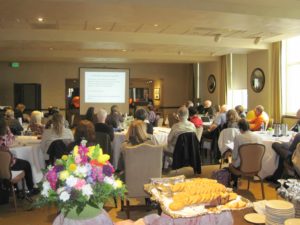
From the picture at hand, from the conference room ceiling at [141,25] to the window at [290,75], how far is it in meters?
0.62

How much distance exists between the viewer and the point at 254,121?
26.8 feet

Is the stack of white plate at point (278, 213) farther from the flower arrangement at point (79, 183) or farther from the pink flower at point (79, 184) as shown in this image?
the pink flower at point (79, 184)

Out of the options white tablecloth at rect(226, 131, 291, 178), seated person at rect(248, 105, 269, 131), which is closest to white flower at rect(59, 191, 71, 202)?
white tablecloth at rect(226, 131, 291, 178)

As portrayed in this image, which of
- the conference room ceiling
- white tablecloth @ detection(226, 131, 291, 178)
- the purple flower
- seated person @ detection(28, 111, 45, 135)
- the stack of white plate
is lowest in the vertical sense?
white tablecloth @ detection(226, 131, 291, 178)

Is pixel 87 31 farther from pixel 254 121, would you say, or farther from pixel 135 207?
pixel 135 207

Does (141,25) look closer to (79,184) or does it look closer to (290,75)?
(290,75)

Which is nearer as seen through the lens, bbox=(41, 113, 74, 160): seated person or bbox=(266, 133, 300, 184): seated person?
bbox=(266, 133, 300, 184): seated person

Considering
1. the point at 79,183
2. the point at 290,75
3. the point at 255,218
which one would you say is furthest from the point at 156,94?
the point at 79,183

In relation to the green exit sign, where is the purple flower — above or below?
below

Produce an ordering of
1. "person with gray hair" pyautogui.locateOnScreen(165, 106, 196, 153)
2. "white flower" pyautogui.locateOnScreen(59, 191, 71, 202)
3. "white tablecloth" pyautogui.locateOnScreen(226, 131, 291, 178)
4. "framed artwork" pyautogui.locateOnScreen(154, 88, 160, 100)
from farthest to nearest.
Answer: "framed artwork" pyautogui.locateOnScreen(154, 88, 160, 100) → "person with gray hair" pyautogui.locateOnScreen(165, 106, 196, 153) → "white tablecloth" pyautogui.locateOnScreen(226, 131, 291, 178) → "white flower" pyautogui.locateOnScreen(59, 191, 71, 202)

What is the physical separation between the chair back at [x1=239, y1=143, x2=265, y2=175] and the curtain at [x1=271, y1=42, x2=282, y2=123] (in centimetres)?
564

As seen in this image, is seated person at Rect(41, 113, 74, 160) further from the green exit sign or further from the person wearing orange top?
the green exit sign

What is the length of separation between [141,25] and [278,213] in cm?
702

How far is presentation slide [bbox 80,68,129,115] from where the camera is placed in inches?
491
